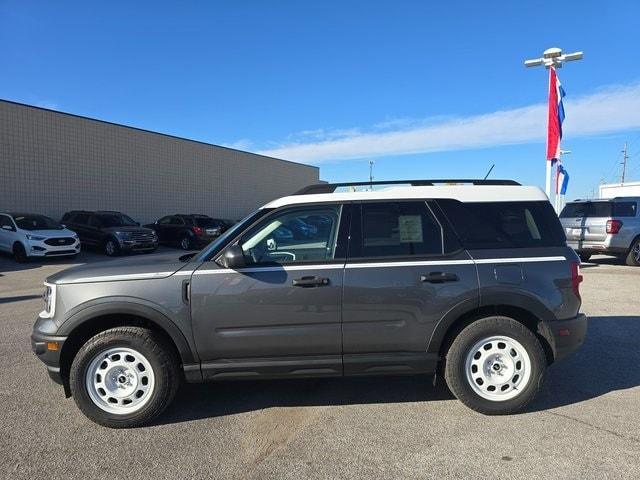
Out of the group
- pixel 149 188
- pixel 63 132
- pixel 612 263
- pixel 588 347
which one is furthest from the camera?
pixel 149 188

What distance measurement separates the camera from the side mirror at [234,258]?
156 inches

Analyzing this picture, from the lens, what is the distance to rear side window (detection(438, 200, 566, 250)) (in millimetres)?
4367

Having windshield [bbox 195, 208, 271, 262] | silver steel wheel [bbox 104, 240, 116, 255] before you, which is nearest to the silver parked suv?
windshield [bbox 195, 208, 271, 262]

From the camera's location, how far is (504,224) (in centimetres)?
444

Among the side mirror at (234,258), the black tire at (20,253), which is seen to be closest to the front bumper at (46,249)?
the black tire at (20,253)

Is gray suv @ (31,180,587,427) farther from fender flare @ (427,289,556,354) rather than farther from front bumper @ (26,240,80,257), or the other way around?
front bumper @ (26,240,80,257)

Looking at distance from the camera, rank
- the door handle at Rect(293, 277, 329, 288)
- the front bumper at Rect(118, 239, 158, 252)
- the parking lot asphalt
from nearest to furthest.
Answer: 1. the parking lot asphalt
2. the door handle at Rect(293, 277, 329, 288)
3. the front bumper at Rect(118, 239, 158, 252)

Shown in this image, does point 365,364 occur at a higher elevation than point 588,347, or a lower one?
higher

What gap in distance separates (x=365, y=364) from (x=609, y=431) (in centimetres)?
189

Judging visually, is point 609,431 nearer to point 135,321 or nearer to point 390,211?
point 390,211

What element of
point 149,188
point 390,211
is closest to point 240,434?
point 390,211

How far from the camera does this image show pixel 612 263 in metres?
14.8

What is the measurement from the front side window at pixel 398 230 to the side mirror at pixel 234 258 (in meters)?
0.96

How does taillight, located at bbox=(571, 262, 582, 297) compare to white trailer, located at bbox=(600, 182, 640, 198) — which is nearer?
taillight, located at bbox=(571, 262, 582, 297)
